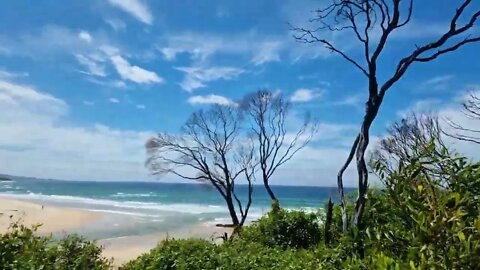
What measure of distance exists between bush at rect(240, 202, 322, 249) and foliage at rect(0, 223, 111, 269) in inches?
184

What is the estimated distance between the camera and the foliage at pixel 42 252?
303 cm

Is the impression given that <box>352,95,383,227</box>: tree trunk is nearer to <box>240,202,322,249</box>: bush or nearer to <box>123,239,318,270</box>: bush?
<box>123,239,318,270</box>: bush

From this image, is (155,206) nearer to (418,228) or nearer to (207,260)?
(207,260)

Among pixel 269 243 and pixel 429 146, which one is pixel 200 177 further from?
pixel 429 146

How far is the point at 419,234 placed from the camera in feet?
5.32

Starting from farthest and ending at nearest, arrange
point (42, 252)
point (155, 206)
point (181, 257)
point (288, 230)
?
point (155, 206), point (288, 230), point (181, 257), point (42, 252)

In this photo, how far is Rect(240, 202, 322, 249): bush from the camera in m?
8.92

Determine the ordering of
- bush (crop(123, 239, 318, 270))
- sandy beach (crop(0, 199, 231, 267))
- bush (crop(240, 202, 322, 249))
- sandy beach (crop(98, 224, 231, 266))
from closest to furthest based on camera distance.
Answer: bush (crop(123, 239, 318, 270)), bush (crop(240, 202, 322, 249)), sandy beach (crop(98, 224, 231, 266)), sandy beach (crop(0, 199, 231, 267))

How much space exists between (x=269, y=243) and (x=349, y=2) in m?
4.75

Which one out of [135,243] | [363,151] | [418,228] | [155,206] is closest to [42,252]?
[418,228]

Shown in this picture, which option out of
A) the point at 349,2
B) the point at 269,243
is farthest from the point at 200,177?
the point at 349,2

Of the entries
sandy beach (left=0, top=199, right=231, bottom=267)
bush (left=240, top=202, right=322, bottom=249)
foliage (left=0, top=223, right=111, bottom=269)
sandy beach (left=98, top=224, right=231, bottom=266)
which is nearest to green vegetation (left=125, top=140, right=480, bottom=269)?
foliage (left=0, top=223, right=111, bottom=269)

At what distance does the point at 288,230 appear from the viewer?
30.1 ft

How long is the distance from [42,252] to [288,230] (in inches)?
238
